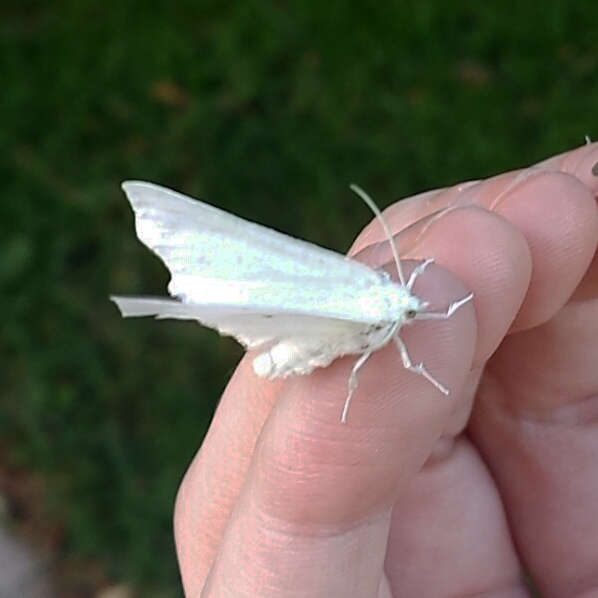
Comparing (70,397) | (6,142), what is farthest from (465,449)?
(6,142)

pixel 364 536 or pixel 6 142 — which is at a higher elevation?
pixel 364 536

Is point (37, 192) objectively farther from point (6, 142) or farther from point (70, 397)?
point (70, 397)

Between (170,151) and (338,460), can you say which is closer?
(338,460)

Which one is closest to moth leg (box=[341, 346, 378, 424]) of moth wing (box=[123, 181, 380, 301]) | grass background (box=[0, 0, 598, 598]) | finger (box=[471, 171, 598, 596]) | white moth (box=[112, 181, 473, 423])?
white moth (box=[112, 181, 473, 423])

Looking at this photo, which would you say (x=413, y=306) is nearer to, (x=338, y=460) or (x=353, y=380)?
(x=353, y=380)

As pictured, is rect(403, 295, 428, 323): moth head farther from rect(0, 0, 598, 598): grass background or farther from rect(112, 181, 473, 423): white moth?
rect(0, 0, 598, 598): grass background

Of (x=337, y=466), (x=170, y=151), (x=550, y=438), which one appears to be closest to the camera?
(x=337, y=466)

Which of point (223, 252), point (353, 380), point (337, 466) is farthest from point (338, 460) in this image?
point (223, 252)
